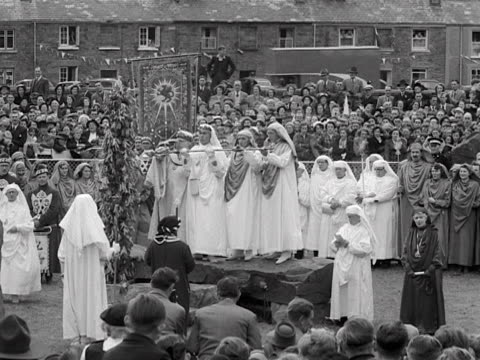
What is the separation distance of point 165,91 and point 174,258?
7.04 metres

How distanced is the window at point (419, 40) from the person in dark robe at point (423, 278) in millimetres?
46757

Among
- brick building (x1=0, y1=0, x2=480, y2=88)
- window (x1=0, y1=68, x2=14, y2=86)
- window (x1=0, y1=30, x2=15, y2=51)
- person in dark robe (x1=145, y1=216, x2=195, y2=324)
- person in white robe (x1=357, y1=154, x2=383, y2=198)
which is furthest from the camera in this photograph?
window (x1=0, y1=30, x2=15, y2=51)

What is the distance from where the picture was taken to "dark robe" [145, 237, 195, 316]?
16.2 meters

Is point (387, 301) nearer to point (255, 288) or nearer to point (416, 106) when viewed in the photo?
point (255, 288)

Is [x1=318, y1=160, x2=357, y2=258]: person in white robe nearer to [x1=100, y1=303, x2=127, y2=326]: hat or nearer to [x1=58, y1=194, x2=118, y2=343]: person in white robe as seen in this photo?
[x1=58, y1=194, x2=118, y2=343]: person in white robe

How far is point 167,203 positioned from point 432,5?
143 feet

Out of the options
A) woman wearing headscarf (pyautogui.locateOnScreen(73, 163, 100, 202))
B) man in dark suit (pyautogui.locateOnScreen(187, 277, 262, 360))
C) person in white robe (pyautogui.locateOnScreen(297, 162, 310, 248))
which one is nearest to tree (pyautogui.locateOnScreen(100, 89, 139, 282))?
woman wearing headscarf (pyautogui.locateOnScreen(73, 163, 100, 202))

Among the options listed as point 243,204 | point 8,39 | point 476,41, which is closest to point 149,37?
point 8,39

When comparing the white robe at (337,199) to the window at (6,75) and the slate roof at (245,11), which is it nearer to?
the window at (6,75)

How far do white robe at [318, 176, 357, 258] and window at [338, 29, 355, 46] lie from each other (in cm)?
4065

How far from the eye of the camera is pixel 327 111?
34.1m

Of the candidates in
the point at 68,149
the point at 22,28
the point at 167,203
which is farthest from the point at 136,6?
the point at 167,203

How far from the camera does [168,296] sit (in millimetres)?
13992

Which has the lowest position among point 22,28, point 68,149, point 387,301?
point 387,301
